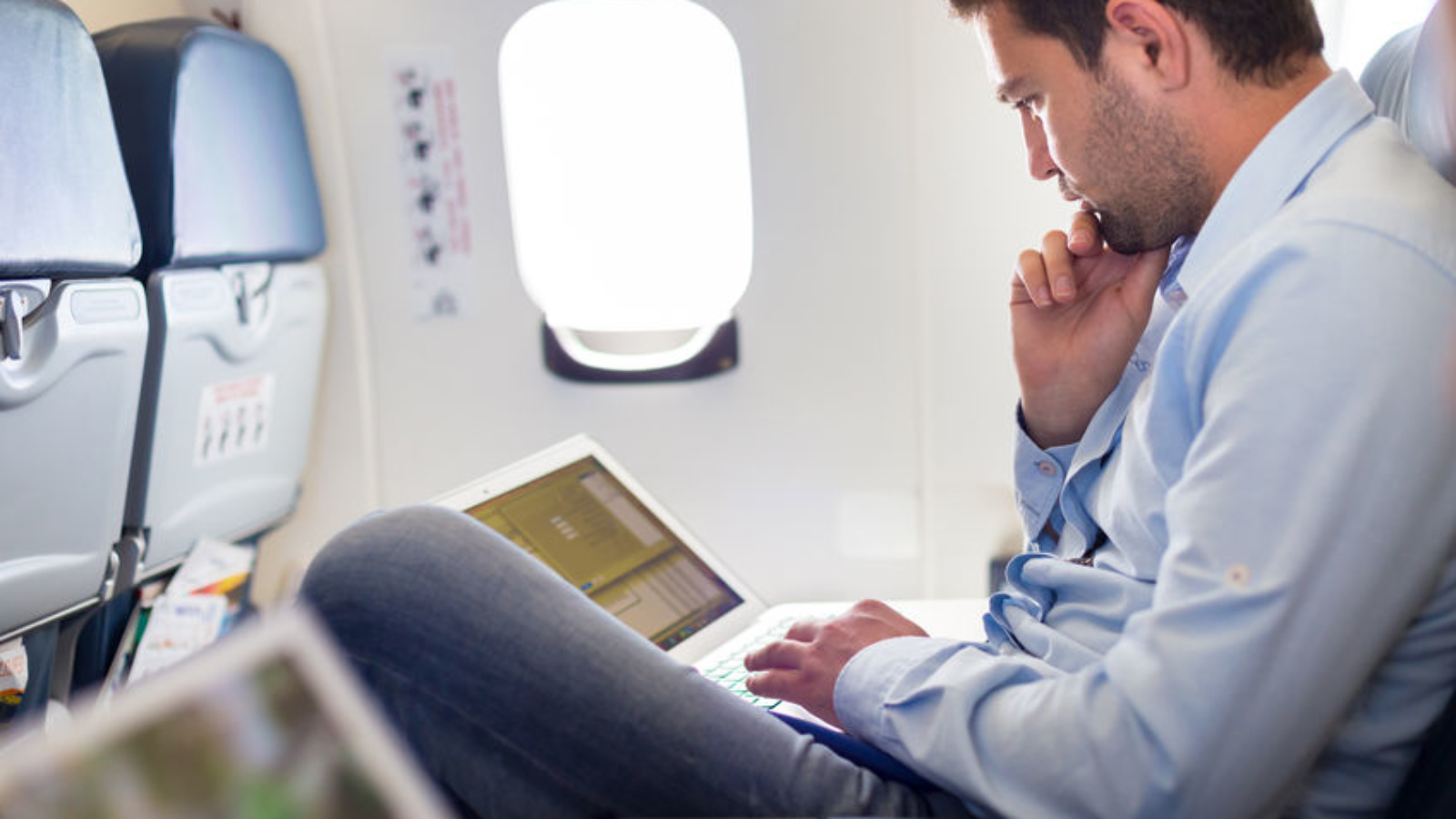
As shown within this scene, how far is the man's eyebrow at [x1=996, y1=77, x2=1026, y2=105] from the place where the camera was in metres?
1.22

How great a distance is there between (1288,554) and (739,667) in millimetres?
1003

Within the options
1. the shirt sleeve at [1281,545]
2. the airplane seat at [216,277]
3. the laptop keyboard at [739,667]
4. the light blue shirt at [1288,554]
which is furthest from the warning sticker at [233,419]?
the shirt sleeve at [1281,545]

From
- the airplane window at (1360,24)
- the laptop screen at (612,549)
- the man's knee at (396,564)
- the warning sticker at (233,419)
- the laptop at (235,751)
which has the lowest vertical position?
the laptop screen at (612,549)

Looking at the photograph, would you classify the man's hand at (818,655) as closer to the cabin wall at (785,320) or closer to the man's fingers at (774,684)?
the man's fingers at (774,684)

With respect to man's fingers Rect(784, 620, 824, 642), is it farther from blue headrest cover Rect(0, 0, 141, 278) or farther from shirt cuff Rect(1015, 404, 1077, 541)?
blue headrest cover Rect(0, 0, 141, 278)

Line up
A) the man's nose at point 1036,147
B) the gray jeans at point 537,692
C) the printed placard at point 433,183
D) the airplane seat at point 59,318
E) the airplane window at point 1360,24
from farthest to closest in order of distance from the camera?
the printed placard at point 433,183, the airplane window at point 1360,24, the airplane seat at point 59,318, the man's nose at point 1036,147, the gray jeans at point 537,692

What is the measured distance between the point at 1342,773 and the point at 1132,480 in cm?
30

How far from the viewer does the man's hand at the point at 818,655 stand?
1157mm

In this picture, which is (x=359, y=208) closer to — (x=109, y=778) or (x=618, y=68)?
(x=618, y=68)

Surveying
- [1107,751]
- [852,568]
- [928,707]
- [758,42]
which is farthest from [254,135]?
[1107,751]

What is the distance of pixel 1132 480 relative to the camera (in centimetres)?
109

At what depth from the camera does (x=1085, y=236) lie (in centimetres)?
137

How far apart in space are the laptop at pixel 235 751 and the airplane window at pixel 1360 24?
2151 millimetres

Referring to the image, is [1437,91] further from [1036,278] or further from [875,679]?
[875,679]
